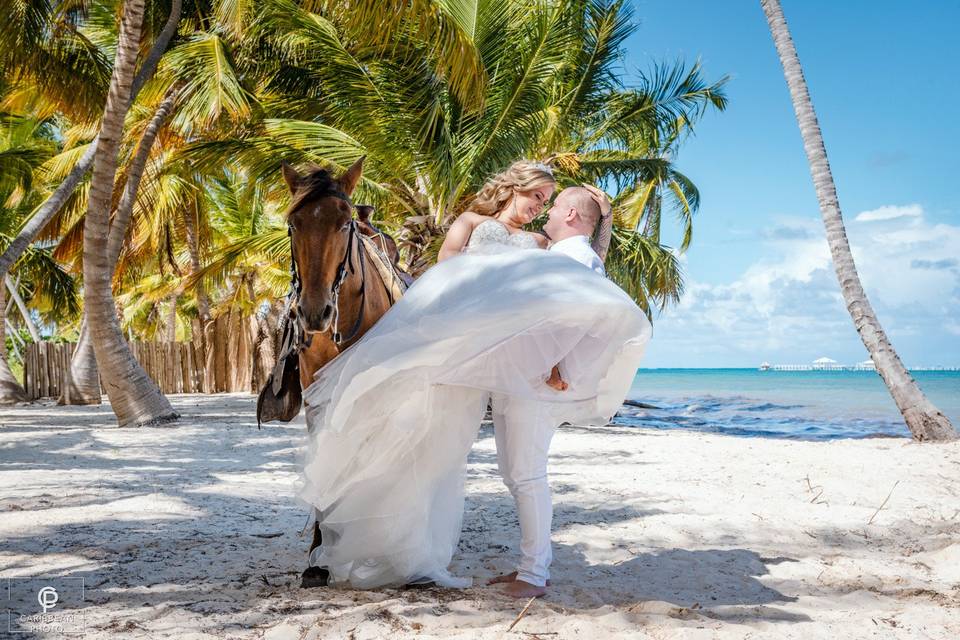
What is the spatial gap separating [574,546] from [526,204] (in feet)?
7.94

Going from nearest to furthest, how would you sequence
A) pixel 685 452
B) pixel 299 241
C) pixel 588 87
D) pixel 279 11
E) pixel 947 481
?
pixel 299 241
pixel 947 481
pixel 685 452
pixel 279 11
pixel 588 87

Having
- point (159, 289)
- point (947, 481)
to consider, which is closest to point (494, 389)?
point (947, 481)

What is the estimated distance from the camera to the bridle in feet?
10.6

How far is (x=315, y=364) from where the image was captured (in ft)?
12.2

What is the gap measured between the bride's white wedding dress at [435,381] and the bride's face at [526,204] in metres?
0.28

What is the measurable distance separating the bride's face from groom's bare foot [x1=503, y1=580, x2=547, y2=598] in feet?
6.14

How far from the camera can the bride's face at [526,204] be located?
3.81m

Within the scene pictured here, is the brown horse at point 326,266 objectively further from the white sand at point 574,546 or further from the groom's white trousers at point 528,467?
the white sand at point 574,546

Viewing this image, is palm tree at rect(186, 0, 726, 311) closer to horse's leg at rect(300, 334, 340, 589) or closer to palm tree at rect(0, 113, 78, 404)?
palm tree at rect(0, 113, 78, 404)

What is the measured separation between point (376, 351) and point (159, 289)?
27.7m

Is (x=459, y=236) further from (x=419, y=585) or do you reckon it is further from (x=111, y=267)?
(x=111, y=267)

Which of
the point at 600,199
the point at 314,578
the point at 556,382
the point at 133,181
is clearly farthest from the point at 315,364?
the point at 133,181

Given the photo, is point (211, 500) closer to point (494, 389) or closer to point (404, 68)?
point (494, 389)

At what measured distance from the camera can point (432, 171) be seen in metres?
13.4
